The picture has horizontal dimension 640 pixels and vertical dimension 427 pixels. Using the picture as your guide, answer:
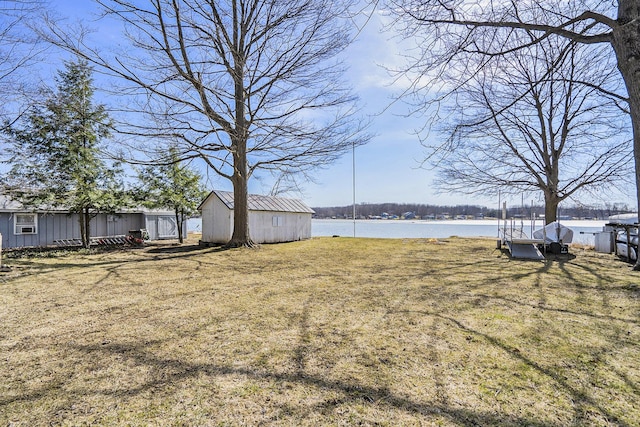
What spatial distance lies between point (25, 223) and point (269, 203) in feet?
37.7

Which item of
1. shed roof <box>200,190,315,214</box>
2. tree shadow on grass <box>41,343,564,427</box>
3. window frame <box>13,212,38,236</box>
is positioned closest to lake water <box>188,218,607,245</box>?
shed roof <box>200,190,315,214</box>

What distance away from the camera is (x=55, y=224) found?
15.5m

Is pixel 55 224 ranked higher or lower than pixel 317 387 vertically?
higher

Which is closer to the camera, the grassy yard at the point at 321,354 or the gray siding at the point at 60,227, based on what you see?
the grassy yard at the point at 321,354

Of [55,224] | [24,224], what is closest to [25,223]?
[24,224]

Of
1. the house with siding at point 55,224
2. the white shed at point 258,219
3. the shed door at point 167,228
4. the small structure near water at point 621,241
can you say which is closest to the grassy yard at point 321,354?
the small structure near water at point 621,241

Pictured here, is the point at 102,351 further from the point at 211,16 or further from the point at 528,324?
the point at 211,16

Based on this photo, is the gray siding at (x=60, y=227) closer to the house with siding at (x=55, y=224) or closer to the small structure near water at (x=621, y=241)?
the house with siding at (x=55, y=224)

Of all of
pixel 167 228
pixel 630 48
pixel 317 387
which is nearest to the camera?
pixel 317 387

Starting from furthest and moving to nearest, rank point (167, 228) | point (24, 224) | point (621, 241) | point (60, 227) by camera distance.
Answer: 1. point (167, 228)
2. point (60, 227)
3. point (24, 224)
4. point (621, 241)

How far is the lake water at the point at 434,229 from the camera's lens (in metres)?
17.3

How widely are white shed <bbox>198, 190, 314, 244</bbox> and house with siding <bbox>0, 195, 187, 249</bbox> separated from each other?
17.5 feet

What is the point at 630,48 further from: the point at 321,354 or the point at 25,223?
the point at 25,223

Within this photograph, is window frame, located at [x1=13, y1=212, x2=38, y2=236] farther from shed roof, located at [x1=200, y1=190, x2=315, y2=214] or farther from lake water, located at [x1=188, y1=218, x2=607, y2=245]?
lake water, located at [x1=188, y1=218, x2=607, y2=245]
